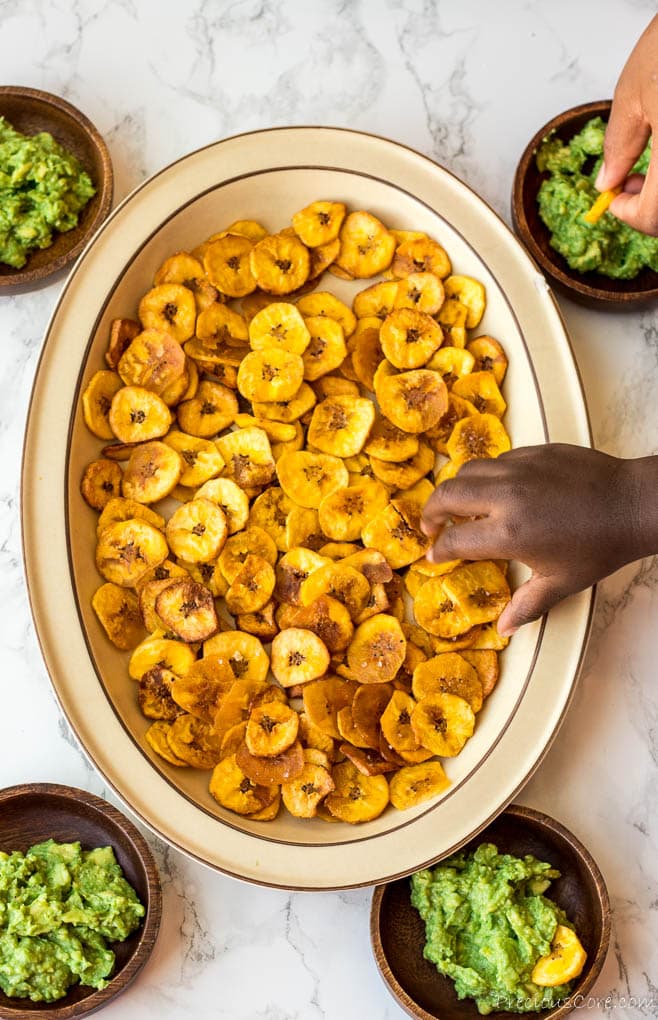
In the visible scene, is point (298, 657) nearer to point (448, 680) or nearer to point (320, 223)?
point (448, 680)

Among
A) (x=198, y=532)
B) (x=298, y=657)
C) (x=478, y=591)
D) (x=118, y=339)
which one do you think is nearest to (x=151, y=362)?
(x=118, y=339)

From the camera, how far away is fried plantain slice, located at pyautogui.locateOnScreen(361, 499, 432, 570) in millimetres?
1641

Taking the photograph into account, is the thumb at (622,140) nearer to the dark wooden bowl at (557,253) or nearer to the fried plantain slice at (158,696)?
the dark wooden bowl at (557,253)

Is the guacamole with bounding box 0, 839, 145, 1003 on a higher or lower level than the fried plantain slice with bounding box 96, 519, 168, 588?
lower

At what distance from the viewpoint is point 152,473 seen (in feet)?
5.44

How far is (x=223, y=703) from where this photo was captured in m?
1.59

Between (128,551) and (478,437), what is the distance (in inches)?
22.3

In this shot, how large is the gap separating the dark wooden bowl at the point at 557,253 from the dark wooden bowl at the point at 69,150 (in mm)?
686

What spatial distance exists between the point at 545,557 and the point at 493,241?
0.55 meters

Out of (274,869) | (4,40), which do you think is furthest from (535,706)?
(4,40)

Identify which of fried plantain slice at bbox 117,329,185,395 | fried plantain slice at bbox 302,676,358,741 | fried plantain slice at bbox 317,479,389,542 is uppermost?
fried plantain slice at bbox 117,329,185,395

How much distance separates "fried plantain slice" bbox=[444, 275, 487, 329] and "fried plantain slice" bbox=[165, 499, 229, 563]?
511mm

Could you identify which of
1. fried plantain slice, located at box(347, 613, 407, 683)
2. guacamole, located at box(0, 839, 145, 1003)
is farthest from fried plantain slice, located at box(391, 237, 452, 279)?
guacamole, located at box(0, 839, 145, 1003)

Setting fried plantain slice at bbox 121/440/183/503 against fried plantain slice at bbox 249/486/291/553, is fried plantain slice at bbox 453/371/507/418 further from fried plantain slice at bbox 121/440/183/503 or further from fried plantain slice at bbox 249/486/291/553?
fried plantain slice at bbox 121/440/183/503
